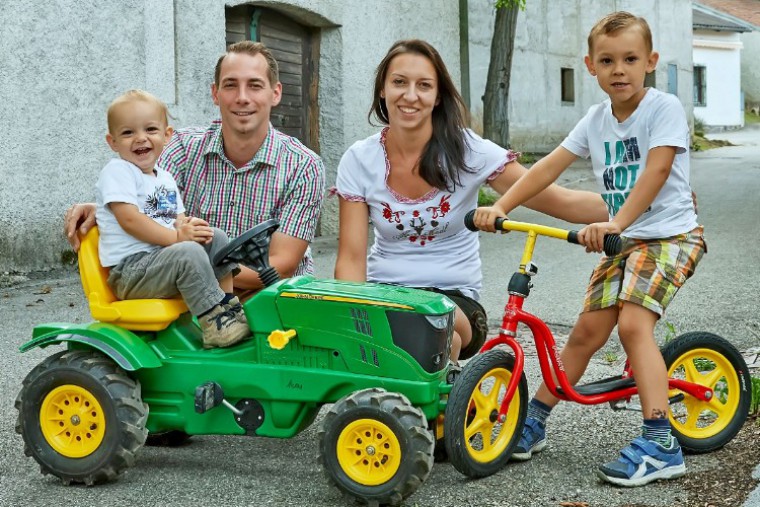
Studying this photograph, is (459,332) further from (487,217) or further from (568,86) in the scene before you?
(568,86)

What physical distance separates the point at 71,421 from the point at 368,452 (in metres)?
1.03

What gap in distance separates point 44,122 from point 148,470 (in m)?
5.82

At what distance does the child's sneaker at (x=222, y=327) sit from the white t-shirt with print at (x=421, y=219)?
2.56 ft

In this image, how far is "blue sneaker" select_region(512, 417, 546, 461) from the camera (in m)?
4.12

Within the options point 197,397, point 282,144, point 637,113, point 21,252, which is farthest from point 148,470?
point 21,252

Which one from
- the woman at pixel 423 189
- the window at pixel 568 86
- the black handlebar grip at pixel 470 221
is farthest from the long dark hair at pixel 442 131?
the window at pixel 568 86

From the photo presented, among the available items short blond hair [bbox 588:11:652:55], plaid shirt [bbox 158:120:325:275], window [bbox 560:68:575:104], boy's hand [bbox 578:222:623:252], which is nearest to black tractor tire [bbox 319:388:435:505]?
boy's hand [bbox 578:222:623:252]

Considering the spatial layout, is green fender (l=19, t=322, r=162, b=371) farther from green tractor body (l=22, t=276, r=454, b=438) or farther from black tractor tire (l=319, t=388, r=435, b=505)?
black tractor tire (l=319, t=388, r=435, b=505)

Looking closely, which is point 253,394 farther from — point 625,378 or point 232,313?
point 625,378

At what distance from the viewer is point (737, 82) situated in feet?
137

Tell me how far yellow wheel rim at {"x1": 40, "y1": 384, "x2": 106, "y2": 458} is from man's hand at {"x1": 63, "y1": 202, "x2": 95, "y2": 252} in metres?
0.49

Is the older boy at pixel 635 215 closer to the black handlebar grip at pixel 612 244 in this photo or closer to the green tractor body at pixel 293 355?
the black handlebar grip at pixel 612 244

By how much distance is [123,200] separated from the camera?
12.9 ft

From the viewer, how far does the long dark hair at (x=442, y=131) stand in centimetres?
441
